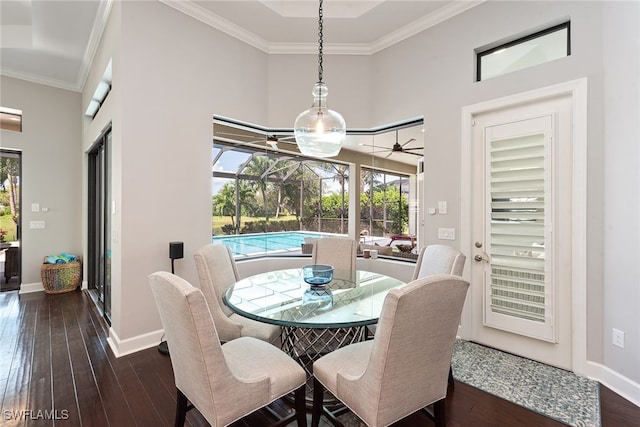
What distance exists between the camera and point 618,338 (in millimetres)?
2182

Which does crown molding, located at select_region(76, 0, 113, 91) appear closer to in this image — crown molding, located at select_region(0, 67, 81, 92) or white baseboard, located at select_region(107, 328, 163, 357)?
crown molding, located at select_region(0, 67, 81, 92)

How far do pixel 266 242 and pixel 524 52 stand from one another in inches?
138

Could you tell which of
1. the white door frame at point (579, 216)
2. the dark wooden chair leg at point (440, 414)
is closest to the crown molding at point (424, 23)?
the white door frame at point (579, 216)

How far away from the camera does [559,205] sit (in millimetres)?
2529

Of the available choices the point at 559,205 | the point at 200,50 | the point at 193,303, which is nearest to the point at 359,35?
the point at 200,50

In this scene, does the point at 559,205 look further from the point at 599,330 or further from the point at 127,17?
the point at 127,17

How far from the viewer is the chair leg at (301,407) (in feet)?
5.20

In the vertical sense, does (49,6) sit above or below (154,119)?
above

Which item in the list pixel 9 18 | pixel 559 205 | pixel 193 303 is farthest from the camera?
pixel 9 18

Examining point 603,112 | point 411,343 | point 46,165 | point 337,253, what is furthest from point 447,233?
point 46,165

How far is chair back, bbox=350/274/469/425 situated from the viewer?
49.3 inches

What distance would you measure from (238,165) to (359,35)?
217cm

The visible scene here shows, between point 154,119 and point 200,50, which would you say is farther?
point 200,50

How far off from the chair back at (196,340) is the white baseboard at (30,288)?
16.2ft
